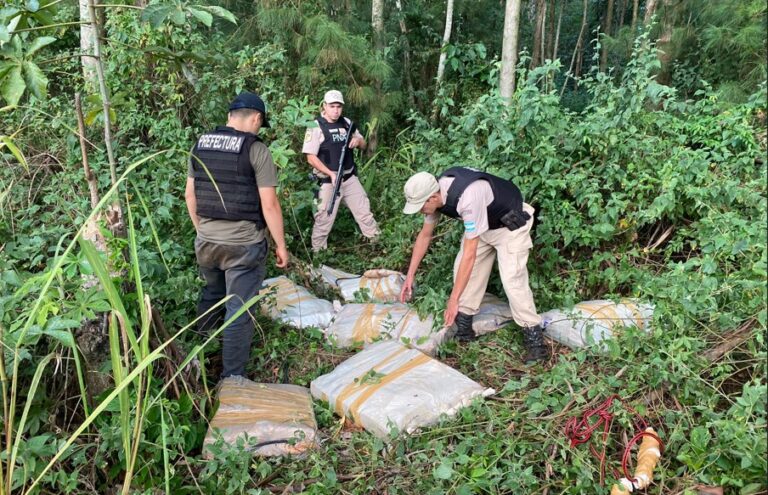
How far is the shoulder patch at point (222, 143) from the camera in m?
2.62

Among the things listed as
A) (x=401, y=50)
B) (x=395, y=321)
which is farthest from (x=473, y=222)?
(x=401, y=50)

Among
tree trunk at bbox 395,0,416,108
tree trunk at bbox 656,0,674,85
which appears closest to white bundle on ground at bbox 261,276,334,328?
tree trunk at bbox 395,0,416,108

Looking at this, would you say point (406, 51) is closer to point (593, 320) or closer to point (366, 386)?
point (593, 320)

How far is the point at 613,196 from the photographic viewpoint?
3.28 metres

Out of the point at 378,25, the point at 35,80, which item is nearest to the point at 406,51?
the point at 378,25

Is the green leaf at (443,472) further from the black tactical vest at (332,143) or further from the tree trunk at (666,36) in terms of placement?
the tree trunk at (666,36)

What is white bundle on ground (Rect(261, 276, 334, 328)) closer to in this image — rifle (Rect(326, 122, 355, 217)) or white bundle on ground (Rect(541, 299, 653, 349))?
rifle (Rect(326, 122, 355, 217))

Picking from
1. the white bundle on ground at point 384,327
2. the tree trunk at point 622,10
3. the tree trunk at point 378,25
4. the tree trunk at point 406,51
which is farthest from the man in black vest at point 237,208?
the tree trunk at point 622,10

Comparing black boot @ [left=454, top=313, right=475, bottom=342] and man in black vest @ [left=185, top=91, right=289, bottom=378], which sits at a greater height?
man in black vest @ [left=185, top=91, right=289, bottom=378]

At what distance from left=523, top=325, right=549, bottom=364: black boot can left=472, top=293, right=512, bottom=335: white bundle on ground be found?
29cm

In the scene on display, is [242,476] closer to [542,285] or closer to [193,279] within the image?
[193,279]

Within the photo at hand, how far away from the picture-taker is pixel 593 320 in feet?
9.53

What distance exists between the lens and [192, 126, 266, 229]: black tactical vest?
2.63 m

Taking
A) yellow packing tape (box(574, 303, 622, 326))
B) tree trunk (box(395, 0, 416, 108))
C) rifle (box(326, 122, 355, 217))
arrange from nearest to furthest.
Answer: yellow packing tape (box(574, 303, 622, 326)) < rifle (box(326, 122, 355, 217)) < tree trunk (box(395, 0, 416, 108))
